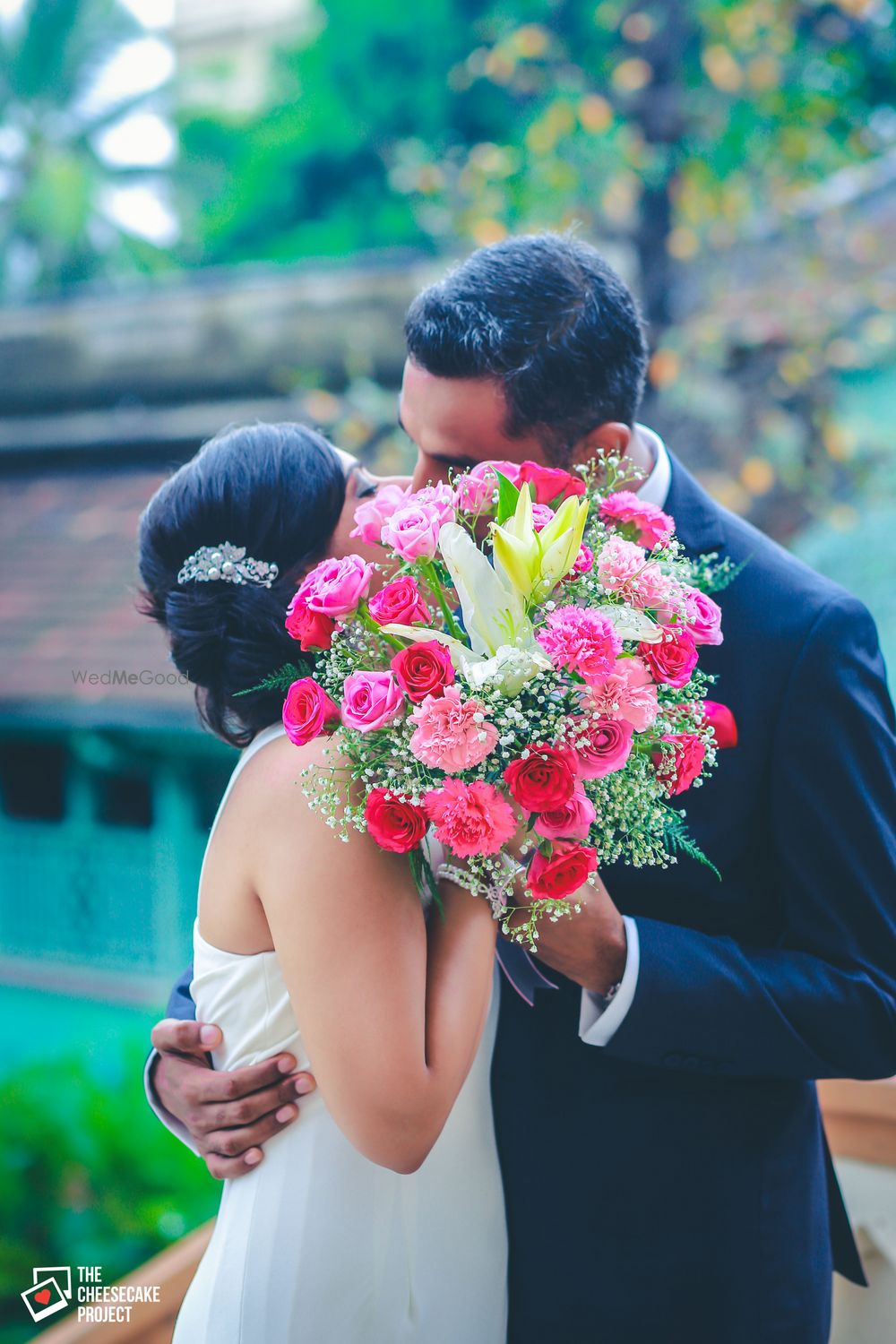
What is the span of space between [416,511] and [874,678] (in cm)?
88

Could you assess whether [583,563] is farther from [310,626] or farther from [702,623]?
[310,626]

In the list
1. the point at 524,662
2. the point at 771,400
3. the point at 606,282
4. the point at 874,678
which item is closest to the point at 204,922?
the point at 524,662

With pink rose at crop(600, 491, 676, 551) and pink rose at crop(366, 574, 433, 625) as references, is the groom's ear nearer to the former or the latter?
pink rose at crop(600, 491, 676, 551)

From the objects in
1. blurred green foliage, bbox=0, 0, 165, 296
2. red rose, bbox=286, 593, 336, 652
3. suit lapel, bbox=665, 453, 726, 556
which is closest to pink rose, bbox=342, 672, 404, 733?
red rose, bbox=286, 593, 336, 652

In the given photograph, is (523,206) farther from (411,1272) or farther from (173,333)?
(411,1272)

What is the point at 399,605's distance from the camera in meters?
1.44

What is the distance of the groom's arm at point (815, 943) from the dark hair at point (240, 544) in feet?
2.24

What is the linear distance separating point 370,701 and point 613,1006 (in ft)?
2.45

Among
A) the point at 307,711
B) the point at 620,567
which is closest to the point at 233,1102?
the point at 307,711

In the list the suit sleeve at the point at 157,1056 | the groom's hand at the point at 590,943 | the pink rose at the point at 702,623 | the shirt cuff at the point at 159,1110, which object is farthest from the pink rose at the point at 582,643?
the shirt cuff at the point at 159,1110

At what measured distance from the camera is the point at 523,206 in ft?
18.7

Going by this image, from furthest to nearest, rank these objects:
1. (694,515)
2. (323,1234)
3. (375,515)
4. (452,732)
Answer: (694,515)
(323,1234)
(375,515)
(452,732)

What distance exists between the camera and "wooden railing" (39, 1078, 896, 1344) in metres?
2.98

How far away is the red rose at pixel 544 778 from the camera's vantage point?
1376 mm
